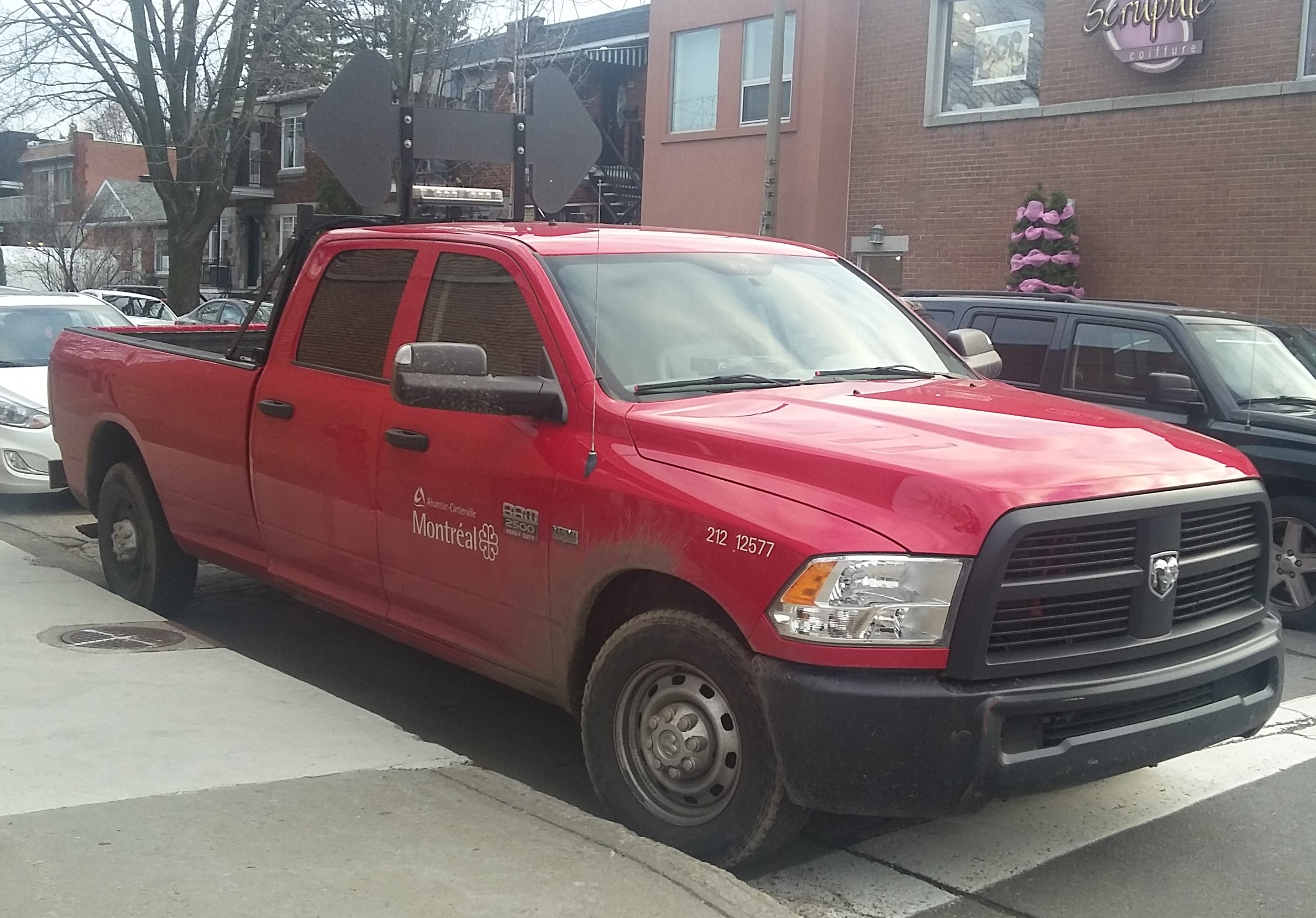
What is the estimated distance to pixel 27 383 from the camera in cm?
1044

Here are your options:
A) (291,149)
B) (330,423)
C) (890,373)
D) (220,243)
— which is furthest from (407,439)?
(220,243)

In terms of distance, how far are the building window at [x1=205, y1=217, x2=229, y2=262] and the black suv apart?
43.8 meters

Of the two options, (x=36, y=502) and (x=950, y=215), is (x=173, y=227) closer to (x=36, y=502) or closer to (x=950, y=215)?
(x=950, y=215)

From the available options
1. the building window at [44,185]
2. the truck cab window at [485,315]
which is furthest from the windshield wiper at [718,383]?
the building window at [44,185]

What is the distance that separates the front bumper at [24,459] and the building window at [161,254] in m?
46.5

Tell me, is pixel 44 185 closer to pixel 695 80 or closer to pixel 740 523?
pixel 695 80

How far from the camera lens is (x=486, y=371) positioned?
4.54 metres

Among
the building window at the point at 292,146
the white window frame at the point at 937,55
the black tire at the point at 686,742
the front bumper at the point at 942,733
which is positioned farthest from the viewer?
the building window at the point at 292,146

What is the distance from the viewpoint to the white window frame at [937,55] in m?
20.2

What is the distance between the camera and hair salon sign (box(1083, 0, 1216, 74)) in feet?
55.1

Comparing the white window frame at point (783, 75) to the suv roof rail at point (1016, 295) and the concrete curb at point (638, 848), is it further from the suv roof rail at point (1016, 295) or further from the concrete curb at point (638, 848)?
the concrete curb at point (638, 848)

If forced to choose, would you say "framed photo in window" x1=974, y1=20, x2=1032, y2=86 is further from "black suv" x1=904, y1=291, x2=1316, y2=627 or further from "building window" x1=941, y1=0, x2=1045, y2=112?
"black suv" x1=904, y1=291, x2=1316, y2=627

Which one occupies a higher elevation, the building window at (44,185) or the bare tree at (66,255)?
the building window at (44,185)

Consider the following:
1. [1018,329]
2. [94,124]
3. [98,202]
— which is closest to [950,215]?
[1018,329]
